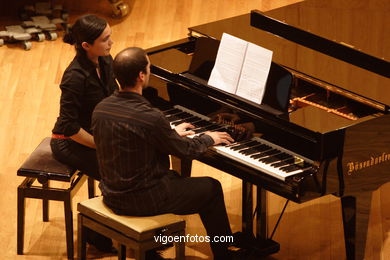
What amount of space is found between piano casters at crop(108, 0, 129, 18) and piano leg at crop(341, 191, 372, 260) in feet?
13.2

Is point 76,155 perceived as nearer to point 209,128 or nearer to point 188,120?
point 188,120

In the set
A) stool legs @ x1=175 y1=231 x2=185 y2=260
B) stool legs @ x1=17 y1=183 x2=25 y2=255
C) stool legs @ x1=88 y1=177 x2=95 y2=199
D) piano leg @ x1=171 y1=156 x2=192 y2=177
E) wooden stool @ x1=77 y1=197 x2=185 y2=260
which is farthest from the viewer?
piano leg @ x1=171 y1=156 x2=192 y2=177

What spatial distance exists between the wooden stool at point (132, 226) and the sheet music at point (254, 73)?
2.12ft

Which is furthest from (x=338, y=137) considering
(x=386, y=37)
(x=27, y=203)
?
(x=27, y=203)

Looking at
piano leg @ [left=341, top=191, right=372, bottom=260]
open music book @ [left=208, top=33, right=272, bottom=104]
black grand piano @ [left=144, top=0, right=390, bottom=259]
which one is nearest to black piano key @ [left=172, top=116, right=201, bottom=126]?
black grand piano @ [left=144, top=0, right=390, bottom=259]

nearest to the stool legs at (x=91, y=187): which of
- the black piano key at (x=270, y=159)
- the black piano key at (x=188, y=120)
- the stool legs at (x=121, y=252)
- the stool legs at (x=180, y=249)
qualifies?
the black piano key at (x=188, y=120)

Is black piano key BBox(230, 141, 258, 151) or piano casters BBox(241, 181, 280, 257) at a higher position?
black piano key BBox(230, 141, 258, 151)

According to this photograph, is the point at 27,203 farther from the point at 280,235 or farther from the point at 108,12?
the point at 108,12

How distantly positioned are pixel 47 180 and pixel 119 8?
11.0ft

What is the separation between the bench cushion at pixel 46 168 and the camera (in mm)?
4367

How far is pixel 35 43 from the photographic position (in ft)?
23.6

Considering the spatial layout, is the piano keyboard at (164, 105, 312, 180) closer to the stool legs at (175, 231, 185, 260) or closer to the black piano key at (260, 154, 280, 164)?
the black piano key at (260, 154, 280, 164)

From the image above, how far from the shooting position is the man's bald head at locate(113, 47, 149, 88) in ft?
12.2

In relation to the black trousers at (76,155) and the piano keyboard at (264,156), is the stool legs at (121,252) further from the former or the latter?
the piano keyboard at (264,156)
